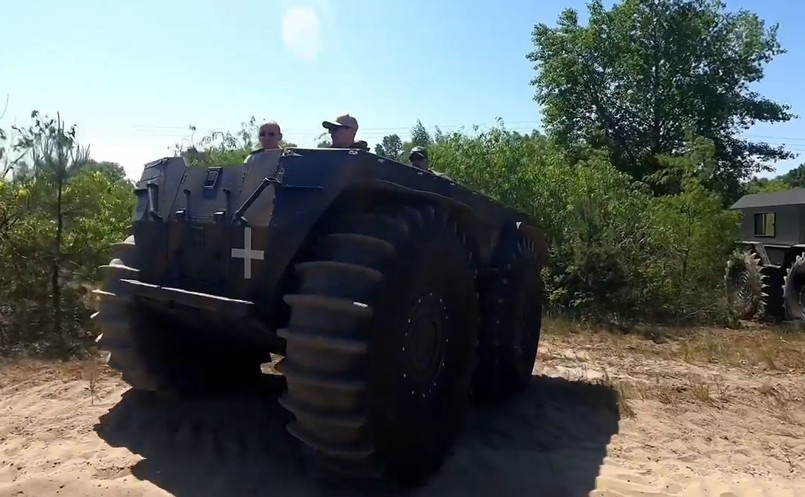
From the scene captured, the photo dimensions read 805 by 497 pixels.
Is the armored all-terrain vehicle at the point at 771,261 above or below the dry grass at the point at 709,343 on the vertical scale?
above

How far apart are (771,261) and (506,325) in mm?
9354

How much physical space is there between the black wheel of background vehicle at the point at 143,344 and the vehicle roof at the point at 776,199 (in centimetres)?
1074

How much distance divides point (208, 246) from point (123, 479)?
1.30 m

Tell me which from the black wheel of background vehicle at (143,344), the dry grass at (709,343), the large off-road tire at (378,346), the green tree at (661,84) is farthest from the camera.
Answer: the green tree at (661,84)

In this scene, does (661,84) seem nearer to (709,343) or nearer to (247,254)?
(709,343)

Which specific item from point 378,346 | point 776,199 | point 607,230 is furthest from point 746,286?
point 378,346

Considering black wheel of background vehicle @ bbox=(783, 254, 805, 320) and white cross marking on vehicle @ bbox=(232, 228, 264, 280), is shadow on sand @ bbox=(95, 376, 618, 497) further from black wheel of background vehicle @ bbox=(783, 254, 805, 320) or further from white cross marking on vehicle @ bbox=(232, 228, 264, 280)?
black wheel of background vehicle @ bbox=(783, 254, 805, 320)

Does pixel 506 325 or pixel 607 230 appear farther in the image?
pixel 607 230

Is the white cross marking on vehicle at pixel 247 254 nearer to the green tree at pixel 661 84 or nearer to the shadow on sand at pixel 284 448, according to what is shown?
the shadow on sand at pixel 284 448

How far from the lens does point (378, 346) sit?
386 centimetres

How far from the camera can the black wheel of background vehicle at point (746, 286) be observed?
1370cm

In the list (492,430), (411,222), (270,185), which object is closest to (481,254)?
(492,430)

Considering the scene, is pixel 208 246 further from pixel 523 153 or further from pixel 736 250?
pixel 736 250

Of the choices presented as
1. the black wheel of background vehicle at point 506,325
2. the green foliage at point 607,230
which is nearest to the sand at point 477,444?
the black wheel of background vehicle at point 506,325
